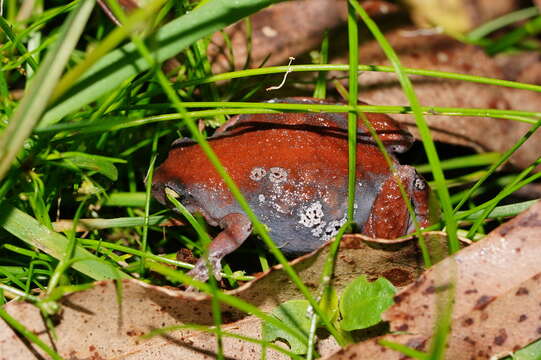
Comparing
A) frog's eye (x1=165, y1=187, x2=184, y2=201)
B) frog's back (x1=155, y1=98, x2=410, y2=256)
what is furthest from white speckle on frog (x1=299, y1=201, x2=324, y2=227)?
frog's eye (x1=165, y1=187, x2=184, y2=201)

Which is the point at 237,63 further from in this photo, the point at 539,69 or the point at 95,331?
the point at 539,69

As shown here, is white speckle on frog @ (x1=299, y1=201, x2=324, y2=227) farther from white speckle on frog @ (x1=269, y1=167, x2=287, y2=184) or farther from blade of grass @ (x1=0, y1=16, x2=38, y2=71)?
blade of grass @ (x1=0, y1=16, x2=38, y2=71)

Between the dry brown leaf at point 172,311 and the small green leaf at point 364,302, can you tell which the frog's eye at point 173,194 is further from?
the small green leaf at point 364,302

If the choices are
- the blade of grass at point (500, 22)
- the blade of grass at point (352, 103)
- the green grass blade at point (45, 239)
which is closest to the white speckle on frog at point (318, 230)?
the blade of grass at point (352, 103)

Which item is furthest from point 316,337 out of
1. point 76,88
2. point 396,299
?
point 76,88

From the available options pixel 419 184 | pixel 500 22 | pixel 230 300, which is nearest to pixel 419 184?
pixel 419 184
